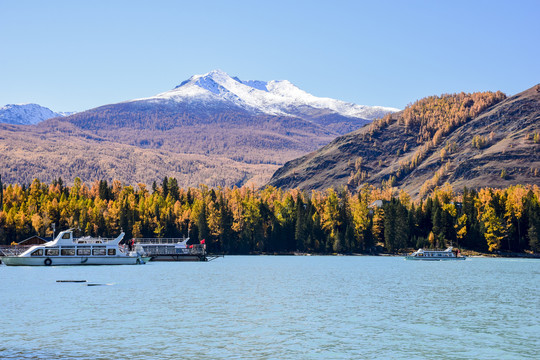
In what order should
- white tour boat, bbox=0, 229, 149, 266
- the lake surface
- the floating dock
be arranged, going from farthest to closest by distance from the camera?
the floating dock
white tour boat, bbox=0, 229, 149, 266
the lake surface

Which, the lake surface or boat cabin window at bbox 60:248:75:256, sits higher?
boat cabin window at bbox 60:248:75:256

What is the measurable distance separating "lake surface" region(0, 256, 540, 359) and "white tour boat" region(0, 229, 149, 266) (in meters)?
53.2

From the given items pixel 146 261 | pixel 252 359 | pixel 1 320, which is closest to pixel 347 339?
pixel 252 359

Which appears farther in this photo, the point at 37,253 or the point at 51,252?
the point at 51,252

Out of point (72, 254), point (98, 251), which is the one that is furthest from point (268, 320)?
point (72, 254)

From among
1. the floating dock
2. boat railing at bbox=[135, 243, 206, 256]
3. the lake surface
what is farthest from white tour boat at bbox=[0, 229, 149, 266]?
the lake surface

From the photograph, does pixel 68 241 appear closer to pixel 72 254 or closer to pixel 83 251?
pixel 72 254

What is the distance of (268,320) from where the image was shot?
200ft

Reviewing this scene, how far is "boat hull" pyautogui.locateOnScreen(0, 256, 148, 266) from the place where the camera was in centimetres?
15075

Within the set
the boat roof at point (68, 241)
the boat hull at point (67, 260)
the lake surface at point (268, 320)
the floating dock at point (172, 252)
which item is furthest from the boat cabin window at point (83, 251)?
the lake surface at point (268, 320)

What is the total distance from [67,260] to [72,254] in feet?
7.13

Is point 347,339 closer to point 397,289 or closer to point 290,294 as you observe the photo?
point 290,294

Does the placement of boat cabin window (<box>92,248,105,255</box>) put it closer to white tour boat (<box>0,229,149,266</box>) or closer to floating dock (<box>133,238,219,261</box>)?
white tour boat (<box>0,229,149,266</box>)

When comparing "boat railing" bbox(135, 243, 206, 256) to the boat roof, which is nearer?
the boat roof
